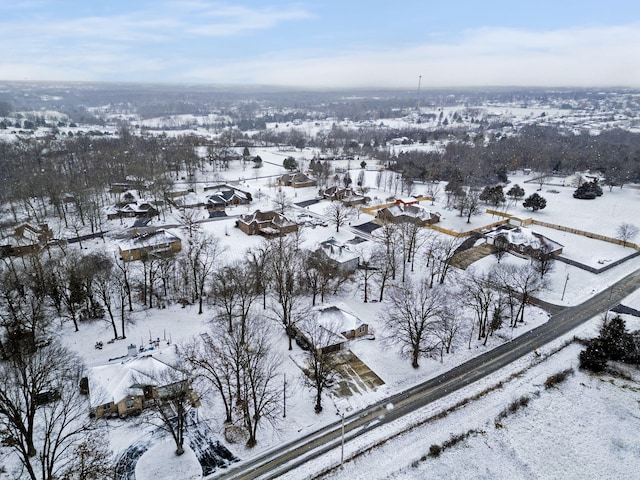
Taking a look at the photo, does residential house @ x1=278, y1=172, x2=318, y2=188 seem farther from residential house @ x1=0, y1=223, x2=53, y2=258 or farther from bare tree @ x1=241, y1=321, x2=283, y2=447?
bare tree @ x1=241, y1=321, x2=283, y2=447

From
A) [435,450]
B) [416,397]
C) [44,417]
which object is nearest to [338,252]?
[416,397]

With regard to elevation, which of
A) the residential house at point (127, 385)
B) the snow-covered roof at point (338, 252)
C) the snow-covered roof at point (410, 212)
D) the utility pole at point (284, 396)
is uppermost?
the snow-covered roof at point (410, 212)

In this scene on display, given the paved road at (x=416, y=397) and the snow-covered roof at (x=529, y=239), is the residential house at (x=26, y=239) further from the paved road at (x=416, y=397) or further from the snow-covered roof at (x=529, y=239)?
the snow-covered roof at (x=529, y=239)

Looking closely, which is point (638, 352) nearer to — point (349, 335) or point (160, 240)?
point (349, 335)

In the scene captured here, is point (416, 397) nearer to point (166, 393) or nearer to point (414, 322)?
point (414, 322)

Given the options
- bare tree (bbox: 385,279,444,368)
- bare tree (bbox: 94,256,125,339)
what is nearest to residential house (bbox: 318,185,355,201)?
bare tree (bbox: 385,279,444,368)

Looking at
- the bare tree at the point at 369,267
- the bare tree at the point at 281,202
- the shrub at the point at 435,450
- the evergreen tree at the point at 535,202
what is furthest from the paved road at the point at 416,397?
the bare tree at the point at 281,202

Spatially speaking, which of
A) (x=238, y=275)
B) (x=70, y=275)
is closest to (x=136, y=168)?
(x=70, y=275)
